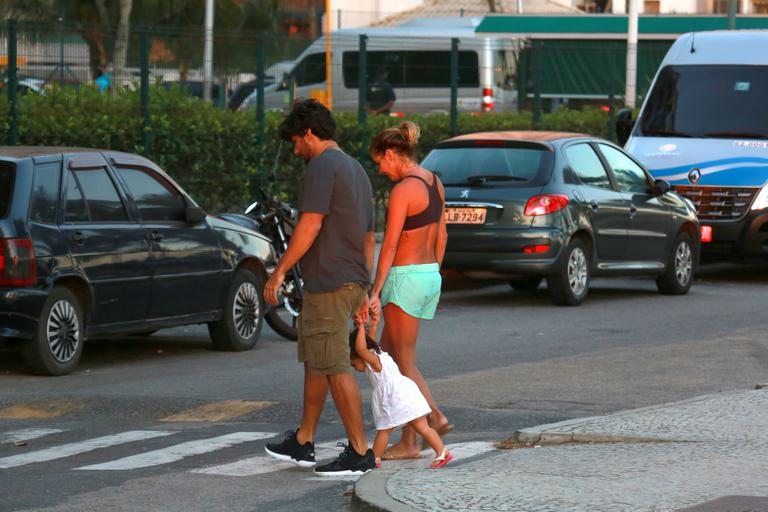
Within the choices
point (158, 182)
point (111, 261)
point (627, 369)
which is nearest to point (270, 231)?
point (158, 182)

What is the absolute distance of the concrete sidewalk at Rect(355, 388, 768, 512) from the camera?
23.8 ft

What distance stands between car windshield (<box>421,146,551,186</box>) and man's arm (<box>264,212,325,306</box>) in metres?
8.08

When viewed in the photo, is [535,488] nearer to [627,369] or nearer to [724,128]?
[627,369]

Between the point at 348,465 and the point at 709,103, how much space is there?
12.7 meters

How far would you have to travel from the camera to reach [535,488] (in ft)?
24.8

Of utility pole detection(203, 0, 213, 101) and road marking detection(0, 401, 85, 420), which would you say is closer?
road marking detection(0, 401, 85, 420)

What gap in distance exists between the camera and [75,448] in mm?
9258

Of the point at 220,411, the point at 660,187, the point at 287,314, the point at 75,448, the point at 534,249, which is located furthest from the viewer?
the point at 660,187

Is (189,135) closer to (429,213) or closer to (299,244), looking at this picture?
(429,213)

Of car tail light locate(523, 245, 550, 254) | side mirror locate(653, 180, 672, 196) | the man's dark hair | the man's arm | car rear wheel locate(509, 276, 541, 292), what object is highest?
the man's dark hair

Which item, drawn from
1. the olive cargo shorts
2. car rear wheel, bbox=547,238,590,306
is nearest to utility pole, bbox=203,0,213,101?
car rear wheel, bbox=547,238,590,306

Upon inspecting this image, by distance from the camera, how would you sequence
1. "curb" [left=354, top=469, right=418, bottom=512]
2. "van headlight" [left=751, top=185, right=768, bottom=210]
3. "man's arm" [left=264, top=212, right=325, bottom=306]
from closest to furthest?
1. "curb" [left=354, top=469, right=418, bottom=512]
2. "man's arm" [left=264, top=212, right=325, bottom=306]
3. "van headlight" [left=751, top=185, right=768, bottom=210]

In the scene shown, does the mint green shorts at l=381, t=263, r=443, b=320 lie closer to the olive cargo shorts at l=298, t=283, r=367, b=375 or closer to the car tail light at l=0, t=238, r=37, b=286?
the olive cargo shorts at l=298, t=283, r=367, b=375

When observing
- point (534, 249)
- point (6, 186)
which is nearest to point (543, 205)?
point (534, 249)
